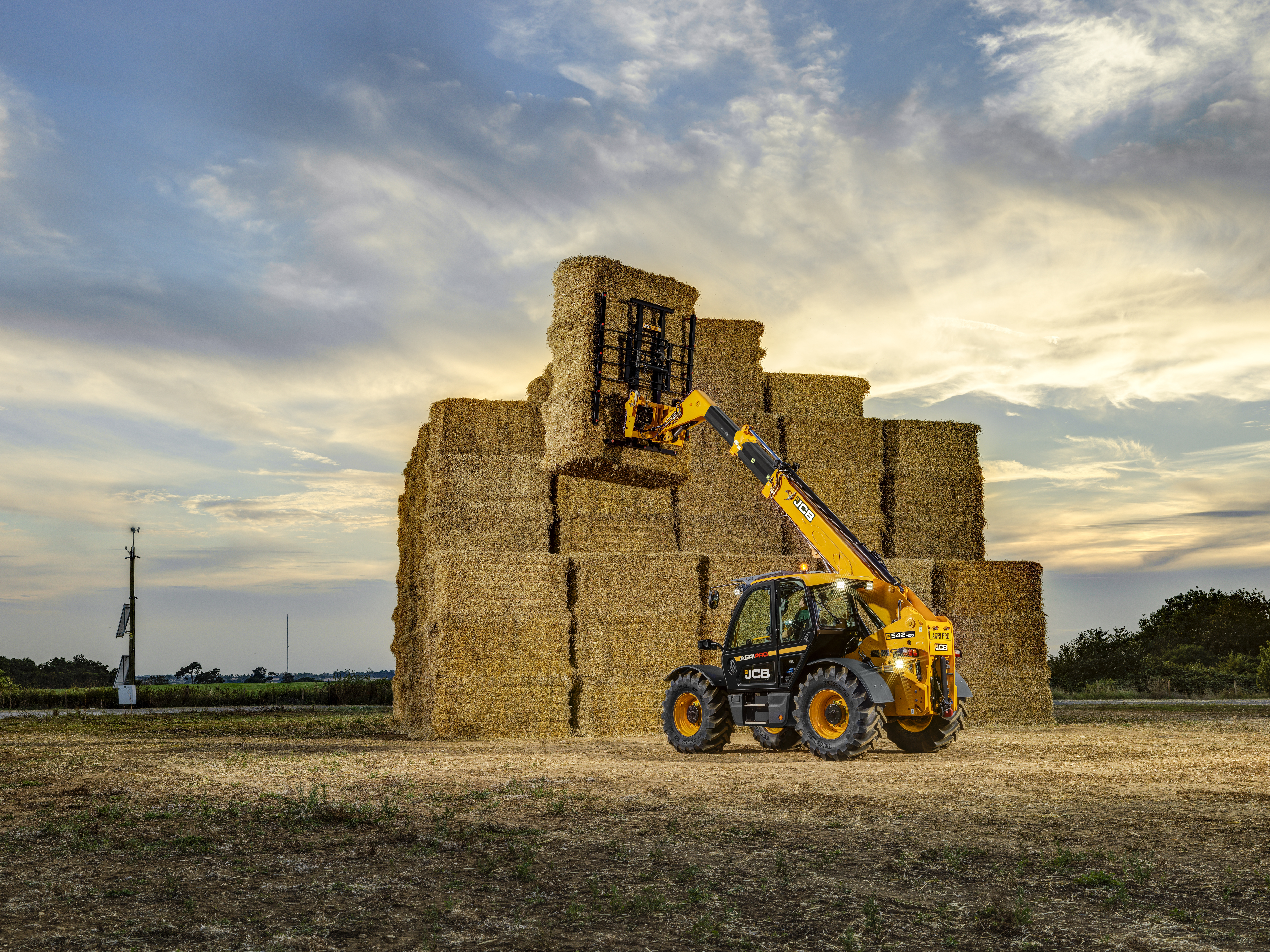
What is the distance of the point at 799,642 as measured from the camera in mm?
12492

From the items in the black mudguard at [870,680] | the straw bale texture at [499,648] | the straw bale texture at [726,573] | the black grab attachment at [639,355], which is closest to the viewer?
the black mudguard at [870,680]

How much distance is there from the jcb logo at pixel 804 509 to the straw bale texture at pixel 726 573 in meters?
2.96

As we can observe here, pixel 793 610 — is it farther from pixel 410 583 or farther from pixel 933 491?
pixel 410 583

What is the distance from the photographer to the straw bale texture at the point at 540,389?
18438 mm

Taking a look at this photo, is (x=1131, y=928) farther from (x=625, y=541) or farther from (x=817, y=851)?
(x=625, y=541)

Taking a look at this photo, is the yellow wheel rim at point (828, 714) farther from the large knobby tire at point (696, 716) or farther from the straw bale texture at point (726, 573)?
the straw bale texture at point (726, 573)

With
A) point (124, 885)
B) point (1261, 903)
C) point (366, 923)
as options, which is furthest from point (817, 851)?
point (124, 885)

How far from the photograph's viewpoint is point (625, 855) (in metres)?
6.38

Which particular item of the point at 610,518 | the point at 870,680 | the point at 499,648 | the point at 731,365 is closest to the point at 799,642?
the point at 870,680

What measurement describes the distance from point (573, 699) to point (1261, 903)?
11.8m

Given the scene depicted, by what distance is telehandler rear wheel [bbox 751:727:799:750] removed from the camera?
43.7 ft

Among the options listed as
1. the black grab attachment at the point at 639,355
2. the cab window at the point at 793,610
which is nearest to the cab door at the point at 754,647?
the cab window at the point at 793,610

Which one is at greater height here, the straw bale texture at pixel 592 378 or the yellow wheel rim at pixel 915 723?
the straw bale texture at pixel 592 378

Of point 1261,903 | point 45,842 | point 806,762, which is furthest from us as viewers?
point 806,762
